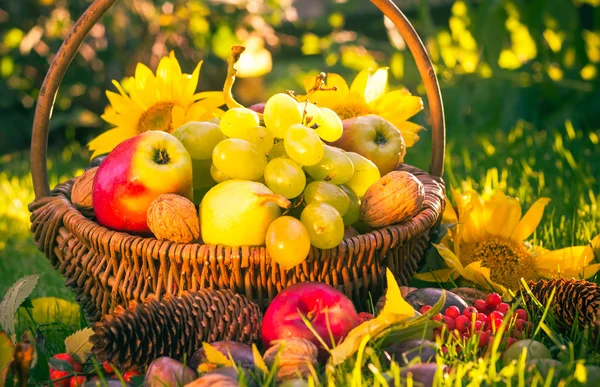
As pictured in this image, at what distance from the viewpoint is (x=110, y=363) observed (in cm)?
148

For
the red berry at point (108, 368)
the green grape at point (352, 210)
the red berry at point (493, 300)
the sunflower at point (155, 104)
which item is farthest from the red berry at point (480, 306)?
the sunflower at point (155, 104)

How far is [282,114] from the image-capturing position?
69.4 inches

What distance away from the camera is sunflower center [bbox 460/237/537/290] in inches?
79.4

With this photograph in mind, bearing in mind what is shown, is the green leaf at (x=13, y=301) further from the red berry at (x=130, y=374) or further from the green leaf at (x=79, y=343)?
the red berry at (x=130, y=374)

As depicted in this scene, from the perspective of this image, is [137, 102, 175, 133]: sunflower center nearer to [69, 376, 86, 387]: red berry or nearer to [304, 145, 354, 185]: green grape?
[304, 145, 354, 185]: green grape

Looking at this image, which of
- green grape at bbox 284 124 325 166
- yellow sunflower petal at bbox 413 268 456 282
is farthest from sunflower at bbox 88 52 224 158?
yellow sunflower petal at bbox 413 268 456 282

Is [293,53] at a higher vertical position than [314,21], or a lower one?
higher

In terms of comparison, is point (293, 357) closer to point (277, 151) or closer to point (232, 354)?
point (232, 354)

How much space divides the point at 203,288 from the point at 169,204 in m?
0.20

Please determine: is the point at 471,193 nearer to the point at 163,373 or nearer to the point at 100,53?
the point at 163,373

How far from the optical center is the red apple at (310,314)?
61.1 inches

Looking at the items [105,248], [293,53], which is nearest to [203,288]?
[105,248]

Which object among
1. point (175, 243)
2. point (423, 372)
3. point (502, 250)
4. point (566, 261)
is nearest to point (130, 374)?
point (175, 243)

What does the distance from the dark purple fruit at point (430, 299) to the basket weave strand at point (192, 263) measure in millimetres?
97
